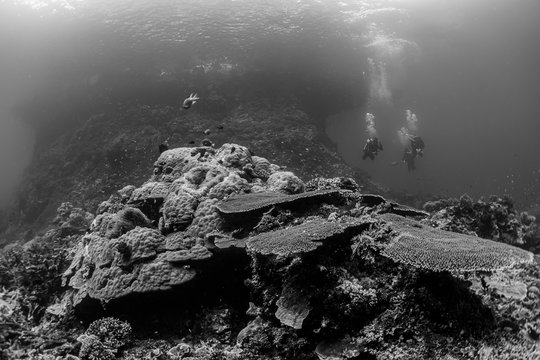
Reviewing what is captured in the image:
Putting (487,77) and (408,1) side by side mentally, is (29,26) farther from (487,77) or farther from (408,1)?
(487,77)

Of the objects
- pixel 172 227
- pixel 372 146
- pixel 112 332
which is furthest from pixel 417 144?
pixel 112 332

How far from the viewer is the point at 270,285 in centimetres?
524

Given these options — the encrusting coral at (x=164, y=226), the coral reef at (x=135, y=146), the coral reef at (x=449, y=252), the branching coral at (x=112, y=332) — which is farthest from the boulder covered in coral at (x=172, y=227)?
the coral reef at (x=135, y=146)

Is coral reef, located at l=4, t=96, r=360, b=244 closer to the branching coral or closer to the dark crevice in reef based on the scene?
the dark crevice in reef

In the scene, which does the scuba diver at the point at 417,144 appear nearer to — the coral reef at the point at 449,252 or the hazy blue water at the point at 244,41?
the hazy blue water at the point at 244,41

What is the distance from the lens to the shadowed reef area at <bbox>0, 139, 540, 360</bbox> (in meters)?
4.01

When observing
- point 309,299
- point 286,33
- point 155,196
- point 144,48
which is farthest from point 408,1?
point 309,299

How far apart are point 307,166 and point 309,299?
16438 millimetres

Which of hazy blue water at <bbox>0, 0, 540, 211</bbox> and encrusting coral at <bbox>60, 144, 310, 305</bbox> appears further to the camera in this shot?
hazy blue water at <bbox>0, 0, 540, 211</bbox>

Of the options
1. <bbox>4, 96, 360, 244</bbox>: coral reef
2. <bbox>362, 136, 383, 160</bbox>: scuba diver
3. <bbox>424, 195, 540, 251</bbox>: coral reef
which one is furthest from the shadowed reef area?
<bbox>4, 96, 360, 244</bbox>: coral reef

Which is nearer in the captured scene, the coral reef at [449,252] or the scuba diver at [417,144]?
the coral reef at [449,252]

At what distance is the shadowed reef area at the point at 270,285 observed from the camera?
4008 mm

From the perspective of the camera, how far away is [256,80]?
27.0 metres

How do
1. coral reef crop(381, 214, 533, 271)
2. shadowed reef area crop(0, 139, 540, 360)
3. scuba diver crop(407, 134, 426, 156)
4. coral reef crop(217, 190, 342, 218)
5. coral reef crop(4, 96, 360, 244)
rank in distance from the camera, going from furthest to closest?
coral reef crop(4, 96, 360, 244) < scuba diver crop(407, 134, 426, 156) < coral reef crop(217, 190, 342, 218) < shadowed reef area crop(0, 139, 540, 360) < coral reef crop(381, 214, 533, 271)
